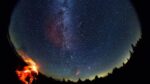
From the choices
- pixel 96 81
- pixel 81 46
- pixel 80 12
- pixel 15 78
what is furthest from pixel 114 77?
pixel 15 78

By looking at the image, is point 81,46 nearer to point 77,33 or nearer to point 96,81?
point 77,33

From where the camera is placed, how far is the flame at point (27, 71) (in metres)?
7.76

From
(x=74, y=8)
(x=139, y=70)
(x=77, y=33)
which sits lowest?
(x=139, y=70)

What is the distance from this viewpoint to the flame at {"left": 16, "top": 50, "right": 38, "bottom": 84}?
7757 mm

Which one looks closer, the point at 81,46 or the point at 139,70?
the point at 81,46

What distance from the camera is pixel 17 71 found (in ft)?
26.1

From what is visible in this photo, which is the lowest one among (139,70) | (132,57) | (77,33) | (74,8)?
(139,70)

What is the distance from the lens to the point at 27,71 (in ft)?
26.0

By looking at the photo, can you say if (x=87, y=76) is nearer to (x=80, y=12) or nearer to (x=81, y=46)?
(x=81, y=46)

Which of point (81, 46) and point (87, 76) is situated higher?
point (81, 46)

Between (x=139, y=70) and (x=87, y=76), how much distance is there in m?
1.44

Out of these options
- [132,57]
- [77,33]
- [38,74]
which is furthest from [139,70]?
[38,74]

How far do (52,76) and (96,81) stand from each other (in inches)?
41.3

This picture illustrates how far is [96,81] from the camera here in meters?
8.26
